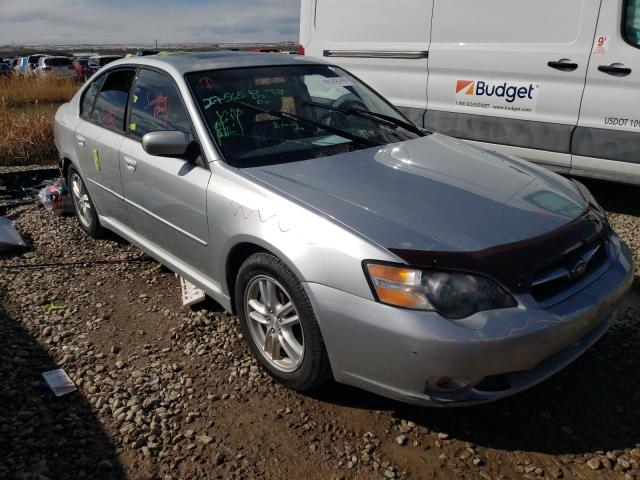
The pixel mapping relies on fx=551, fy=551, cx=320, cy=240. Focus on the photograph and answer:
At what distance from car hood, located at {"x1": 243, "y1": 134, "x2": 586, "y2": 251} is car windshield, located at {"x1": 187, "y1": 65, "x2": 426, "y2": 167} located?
17cm

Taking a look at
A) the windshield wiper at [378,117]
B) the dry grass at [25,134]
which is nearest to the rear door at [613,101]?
the windshield wiper at [378,117]

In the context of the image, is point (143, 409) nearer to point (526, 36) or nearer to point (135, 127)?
point (135, 127)

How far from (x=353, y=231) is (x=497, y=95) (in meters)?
3.74

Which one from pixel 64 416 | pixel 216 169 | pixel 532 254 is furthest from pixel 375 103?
pixel 64 416

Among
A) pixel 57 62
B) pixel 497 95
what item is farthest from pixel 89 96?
pixel 57 62

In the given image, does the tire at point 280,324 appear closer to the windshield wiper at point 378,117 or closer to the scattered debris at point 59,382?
the scattered debris at point 59,382

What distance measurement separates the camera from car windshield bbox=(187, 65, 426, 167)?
3078 mm

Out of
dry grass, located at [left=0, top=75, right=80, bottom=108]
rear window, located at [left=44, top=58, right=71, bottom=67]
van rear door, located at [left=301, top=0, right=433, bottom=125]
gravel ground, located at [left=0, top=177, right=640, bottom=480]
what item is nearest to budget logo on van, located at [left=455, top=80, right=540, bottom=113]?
van rear door, located at [left=301, top=0, right=433, bottom=125]

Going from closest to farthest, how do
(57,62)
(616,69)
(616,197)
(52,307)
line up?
(52,307) → (616,69) → (616,197) → (57,62)

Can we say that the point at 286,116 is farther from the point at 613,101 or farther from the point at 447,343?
the point at 613,101

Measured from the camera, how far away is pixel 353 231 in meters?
2.30

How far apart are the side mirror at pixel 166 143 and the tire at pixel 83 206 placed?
186 centimetres

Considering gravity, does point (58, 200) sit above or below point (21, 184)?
above

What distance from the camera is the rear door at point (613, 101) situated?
4.57 m
